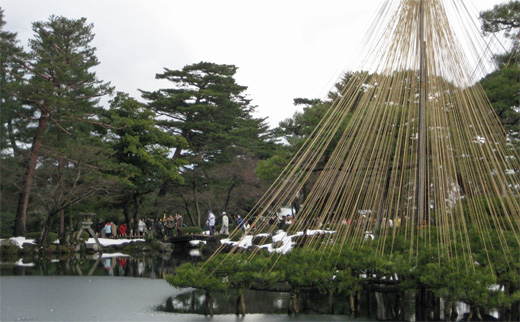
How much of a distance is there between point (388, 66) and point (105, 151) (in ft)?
48.7

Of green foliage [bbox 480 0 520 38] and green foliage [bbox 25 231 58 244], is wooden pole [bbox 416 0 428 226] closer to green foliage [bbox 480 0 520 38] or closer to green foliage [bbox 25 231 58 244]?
green foliage [bbox 480 0 520 38]

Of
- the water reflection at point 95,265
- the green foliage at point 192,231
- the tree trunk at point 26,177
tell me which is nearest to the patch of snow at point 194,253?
the water reflection at point 95,265

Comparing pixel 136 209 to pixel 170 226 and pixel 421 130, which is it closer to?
pixel 170 226

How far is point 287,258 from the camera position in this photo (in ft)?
19.3

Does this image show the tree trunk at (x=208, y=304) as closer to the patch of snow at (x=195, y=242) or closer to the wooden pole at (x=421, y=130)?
the wooden pole at (x=421, y=130)

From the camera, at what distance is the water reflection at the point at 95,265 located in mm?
10625

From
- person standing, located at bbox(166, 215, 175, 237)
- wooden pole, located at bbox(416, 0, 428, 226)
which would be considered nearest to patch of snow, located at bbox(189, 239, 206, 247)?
person standing, located at bbox(166, 215, 175, 237)

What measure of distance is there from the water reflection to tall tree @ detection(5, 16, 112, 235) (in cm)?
412

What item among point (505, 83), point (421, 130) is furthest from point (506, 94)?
point (421, 130)

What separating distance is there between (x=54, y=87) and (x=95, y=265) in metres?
7.61

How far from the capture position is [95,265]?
40.5ft

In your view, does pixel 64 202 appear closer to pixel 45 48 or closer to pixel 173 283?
pixel 45 48

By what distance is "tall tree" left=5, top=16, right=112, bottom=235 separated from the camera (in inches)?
653

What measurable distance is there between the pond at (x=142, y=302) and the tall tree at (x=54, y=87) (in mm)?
8171
